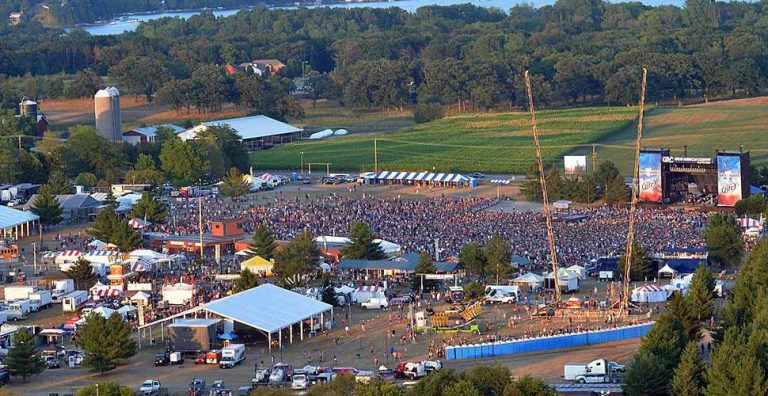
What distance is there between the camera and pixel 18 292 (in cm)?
3403

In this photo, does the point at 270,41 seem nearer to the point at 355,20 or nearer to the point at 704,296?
the point at 355,20

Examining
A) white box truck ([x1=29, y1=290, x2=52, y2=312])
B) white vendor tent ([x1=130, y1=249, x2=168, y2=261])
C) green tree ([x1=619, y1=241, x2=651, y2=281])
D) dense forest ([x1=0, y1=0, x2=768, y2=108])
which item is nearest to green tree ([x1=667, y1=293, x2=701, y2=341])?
green tree ([x1=619, y1=241, x2=651, y2=281])

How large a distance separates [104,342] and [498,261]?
9.96 meters

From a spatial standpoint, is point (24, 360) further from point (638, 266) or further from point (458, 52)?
point (458, 52)

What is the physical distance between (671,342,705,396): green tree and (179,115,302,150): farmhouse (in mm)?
38210

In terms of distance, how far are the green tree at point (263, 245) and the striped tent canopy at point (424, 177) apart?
14.6 meters

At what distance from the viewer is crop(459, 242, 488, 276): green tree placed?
35.8 meters

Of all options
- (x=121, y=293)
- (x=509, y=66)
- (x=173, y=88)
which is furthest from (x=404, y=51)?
(x=121, y=293)

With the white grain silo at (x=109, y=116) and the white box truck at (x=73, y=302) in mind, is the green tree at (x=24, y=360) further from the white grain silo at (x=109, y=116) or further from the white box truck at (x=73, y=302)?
the white grain silo at (x=109, y=116)

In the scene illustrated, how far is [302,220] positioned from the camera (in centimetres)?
4391

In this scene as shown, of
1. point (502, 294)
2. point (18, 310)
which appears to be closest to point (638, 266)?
point (502, 294)

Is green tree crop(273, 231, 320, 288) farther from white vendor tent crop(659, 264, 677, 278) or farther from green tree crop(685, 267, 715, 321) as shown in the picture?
green tree crop(685, 267, 715, 321)

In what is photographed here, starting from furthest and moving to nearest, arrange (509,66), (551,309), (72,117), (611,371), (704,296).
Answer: (509,66), (72,117), (551,309), (704,296), (611,371)

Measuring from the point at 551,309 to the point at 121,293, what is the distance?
8.84m
